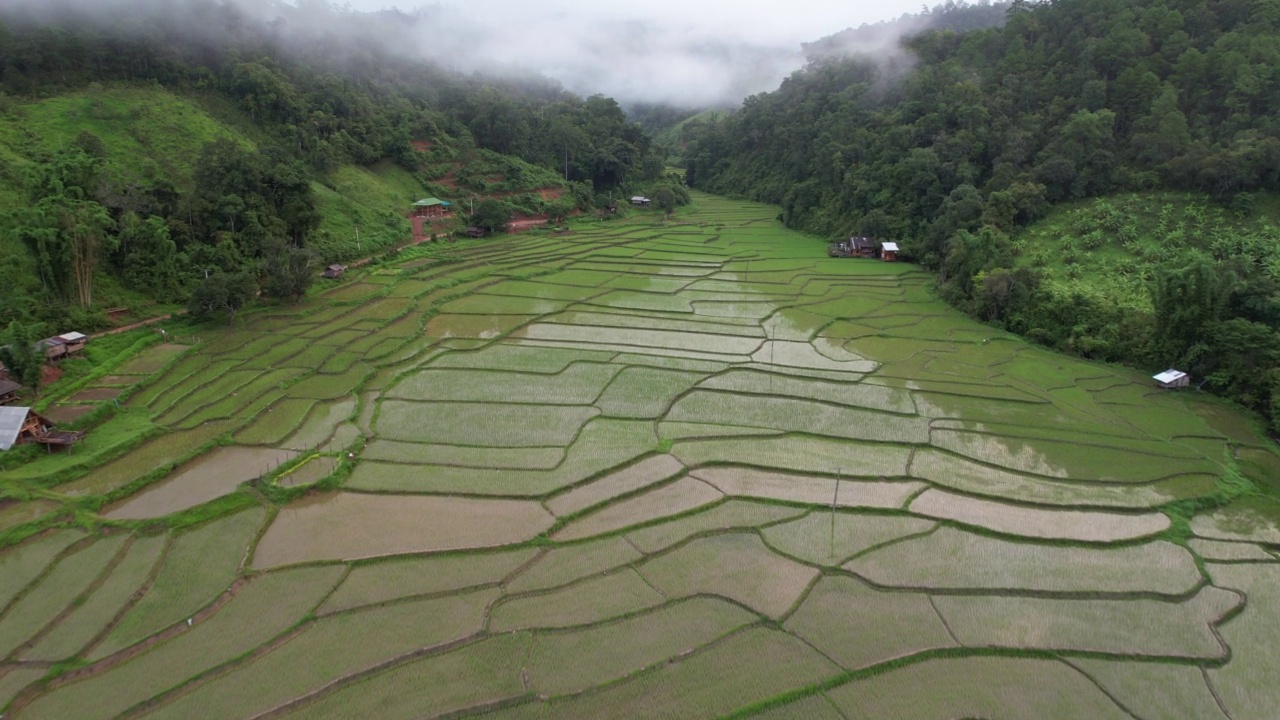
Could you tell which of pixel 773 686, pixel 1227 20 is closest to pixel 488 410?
pixel 773 686

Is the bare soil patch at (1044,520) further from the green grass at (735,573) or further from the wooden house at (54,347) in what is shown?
the wooden house at (54,347)

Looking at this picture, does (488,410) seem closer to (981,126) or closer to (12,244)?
(12,244)

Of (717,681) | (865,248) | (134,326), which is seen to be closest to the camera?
(717,681)

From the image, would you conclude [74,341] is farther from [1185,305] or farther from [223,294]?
[1185,305]

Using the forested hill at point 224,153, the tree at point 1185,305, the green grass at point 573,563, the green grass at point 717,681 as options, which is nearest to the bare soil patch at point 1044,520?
the green grass at point 717,681

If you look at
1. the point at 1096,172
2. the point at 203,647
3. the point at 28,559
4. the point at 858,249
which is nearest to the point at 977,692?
the point at 203,647

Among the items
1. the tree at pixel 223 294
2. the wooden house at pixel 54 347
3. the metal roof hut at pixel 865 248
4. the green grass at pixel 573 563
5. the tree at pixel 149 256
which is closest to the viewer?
the green grass at pixel 573 563

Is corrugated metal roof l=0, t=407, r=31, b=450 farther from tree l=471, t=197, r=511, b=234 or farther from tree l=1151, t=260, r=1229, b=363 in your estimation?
tree l=1151, t=260, r=1229, b=363
